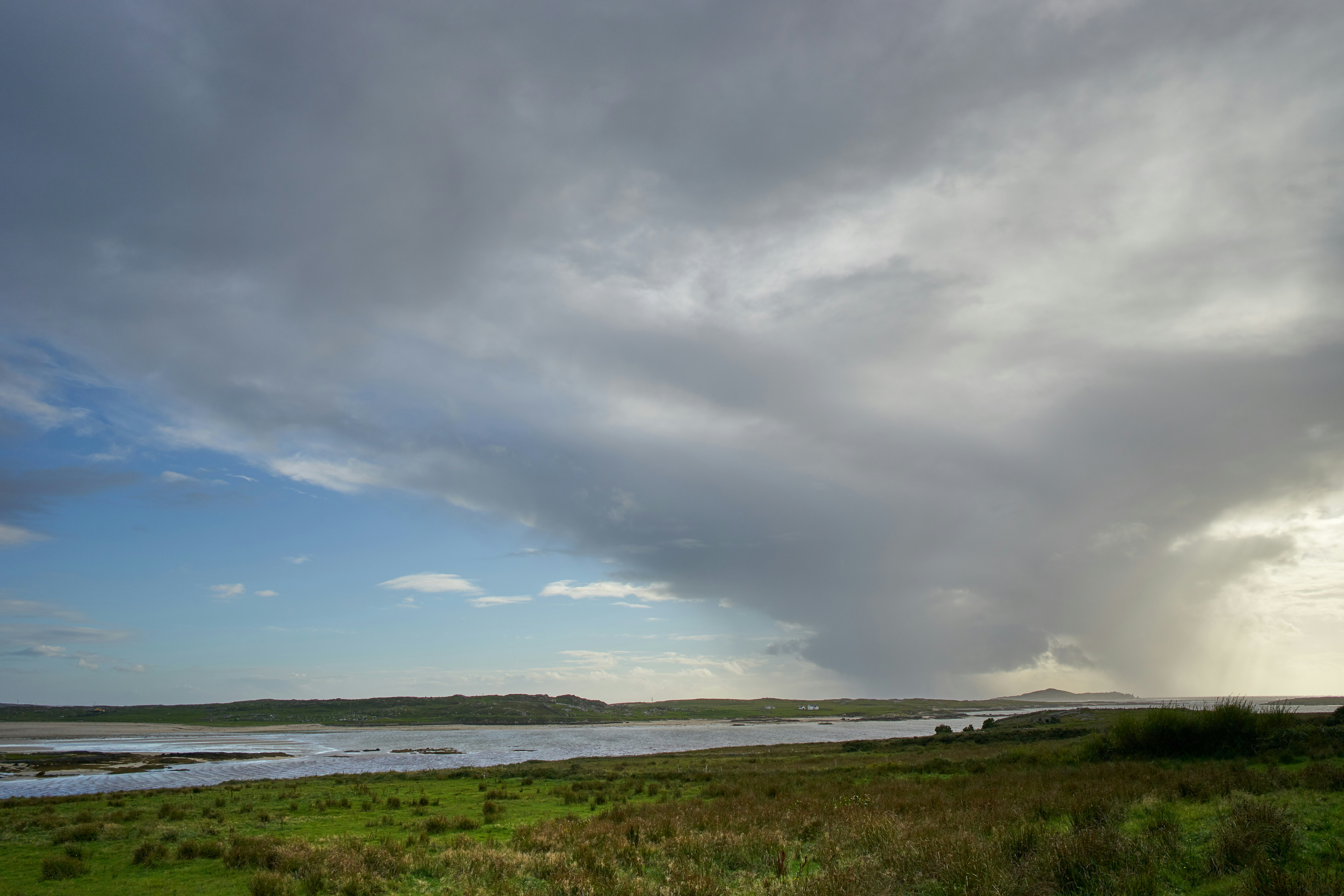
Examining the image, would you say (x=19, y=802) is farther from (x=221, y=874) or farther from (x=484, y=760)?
(x=484, y=760)

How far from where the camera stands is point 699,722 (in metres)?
174

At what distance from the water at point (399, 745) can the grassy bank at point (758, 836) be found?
2185 cm

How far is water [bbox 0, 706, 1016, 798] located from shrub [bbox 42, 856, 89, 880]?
101ft

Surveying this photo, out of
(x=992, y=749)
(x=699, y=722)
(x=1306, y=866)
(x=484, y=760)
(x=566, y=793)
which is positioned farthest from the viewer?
(x=699, y=722)

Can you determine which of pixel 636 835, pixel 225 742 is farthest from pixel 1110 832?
pixel 225 742

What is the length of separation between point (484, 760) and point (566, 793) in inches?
1533

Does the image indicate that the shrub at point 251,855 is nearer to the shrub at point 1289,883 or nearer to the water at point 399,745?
the shrub at point 1289,883

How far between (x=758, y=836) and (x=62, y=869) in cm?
1739

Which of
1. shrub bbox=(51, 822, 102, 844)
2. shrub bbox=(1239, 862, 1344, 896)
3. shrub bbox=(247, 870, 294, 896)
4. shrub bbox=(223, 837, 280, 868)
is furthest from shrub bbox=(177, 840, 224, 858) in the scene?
shrub bbox=(1239, 862, 1344, 896)

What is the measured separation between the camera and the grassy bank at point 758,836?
1122cm

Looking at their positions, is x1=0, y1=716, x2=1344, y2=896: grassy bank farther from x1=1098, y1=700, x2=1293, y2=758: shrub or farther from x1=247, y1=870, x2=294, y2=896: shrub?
x1=1098, y1=700, x2=1293, y2=758: shrub

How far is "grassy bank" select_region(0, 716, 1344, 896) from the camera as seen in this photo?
1122 cm

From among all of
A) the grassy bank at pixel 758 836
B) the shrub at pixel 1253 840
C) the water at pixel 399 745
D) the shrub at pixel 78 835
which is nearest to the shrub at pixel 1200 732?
the grassy bank at pixel 758 836

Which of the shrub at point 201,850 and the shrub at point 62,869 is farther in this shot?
the shrub at point 201,850
